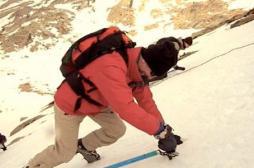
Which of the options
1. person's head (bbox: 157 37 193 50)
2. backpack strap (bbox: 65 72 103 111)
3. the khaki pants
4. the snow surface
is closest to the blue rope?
the snow surface

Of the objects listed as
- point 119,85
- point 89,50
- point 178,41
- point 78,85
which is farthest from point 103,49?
point 178,41

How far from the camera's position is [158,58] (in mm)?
5430

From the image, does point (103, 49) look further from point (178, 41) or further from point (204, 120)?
point (204, 120)

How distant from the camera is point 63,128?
20.7 ft

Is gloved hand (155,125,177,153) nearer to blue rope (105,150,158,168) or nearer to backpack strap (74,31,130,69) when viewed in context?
blue rope (105,150,158,168)

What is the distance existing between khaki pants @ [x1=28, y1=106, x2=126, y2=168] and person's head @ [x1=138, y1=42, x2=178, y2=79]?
4.08 ft

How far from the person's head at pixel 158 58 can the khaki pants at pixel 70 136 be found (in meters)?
1.24

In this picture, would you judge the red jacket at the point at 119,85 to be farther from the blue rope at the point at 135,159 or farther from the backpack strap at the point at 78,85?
the blue rope at the point at 135,159

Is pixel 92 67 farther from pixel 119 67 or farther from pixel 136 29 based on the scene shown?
pixel 136 29

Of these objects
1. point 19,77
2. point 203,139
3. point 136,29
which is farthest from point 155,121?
point 136,29

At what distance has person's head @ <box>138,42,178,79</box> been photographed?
5426 millimetres

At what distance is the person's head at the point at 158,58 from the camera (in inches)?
214

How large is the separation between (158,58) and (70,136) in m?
1.75

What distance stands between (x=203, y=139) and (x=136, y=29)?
4073cm
